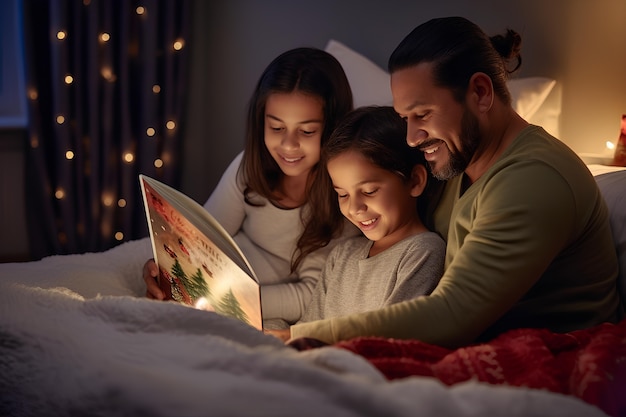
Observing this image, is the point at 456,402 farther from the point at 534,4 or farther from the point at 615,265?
the point at 534,4

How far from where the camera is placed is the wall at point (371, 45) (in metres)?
2.39

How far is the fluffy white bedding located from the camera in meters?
0.72

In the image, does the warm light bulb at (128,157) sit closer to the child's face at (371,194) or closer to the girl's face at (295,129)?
the girl's face at (295,129)

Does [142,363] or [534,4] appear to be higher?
[534,4]

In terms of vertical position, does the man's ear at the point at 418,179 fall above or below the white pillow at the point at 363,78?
below

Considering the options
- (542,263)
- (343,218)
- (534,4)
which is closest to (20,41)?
(343,218)

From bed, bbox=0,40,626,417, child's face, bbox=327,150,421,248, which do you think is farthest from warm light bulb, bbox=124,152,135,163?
bed, bbox=0,40,626,417

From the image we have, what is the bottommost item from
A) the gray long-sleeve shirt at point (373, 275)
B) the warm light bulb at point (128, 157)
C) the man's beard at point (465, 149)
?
the warm light bulb at point (128, 157)

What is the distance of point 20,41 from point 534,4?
1836mm

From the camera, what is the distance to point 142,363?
87cm

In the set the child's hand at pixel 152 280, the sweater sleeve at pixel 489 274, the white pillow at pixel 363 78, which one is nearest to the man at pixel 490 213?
the sweater sleeve at pixel 489 274

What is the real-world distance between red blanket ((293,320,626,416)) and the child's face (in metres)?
0.48

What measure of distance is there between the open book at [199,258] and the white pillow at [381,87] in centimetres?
103

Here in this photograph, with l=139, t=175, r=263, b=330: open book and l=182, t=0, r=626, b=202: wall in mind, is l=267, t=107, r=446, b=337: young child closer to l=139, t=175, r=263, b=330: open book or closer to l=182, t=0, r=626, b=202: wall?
l=139, t=175, r=263, b=330: open book
